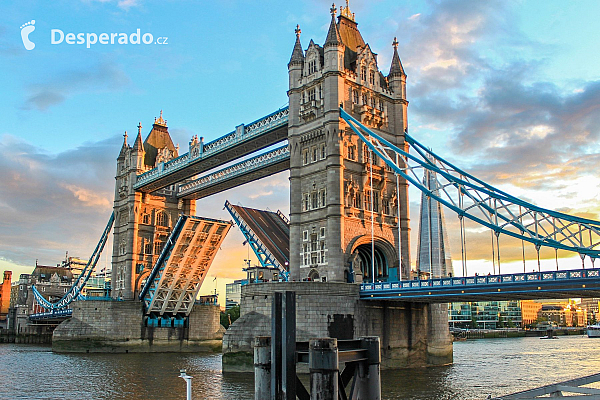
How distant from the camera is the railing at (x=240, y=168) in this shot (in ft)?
152

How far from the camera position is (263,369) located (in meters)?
14.1

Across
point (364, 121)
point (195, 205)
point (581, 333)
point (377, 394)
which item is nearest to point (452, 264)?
point (581, 333)

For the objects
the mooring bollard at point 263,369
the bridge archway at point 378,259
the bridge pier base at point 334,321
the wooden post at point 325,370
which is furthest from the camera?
the bridge archway at point 378,259

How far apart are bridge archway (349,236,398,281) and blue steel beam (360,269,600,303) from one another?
6.35 metres

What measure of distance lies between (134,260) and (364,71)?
33.5m

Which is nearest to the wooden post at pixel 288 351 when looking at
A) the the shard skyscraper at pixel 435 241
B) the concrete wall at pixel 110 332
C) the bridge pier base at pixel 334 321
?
the bridge pier base at pixel 334 321

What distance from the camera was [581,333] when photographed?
157625 mm

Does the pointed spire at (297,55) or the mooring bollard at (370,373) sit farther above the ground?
the pointed spire at (297,55)

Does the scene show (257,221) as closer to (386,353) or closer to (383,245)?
(383,245)

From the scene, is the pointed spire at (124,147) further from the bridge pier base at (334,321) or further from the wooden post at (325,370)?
the wooden post at (325,370)

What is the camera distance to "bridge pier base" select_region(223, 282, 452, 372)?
34.3 metres

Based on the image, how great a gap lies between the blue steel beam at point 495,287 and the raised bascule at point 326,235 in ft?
0.25

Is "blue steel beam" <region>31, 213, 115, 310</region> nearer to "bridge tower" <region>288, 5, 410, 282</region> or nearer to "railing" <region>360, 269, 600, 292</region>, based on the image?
"bridge tower" <region>288, 5, 410, 282</region>

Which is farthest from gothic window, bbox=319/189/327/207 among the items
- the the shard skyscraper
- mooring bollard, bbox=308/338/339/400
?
the the shard skyscraper
